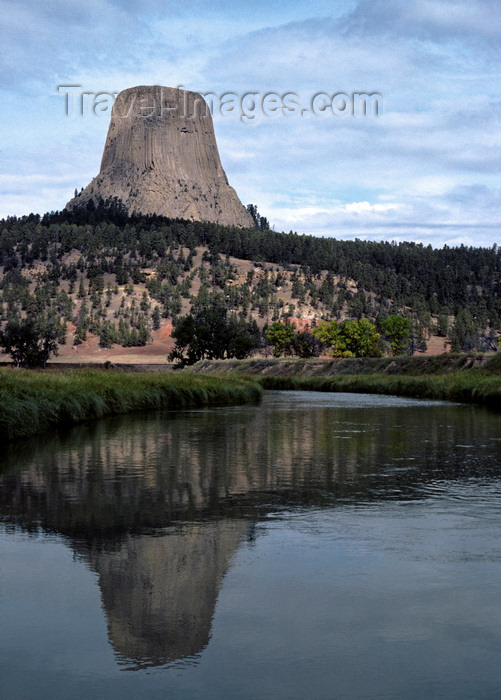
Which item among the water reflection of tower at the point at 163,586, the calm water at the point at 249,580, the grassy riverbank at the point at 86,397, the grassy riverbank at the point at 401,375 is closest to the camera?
the calm water at the point at 249,580

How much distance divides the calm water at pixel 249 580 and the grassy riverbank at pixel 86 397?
6.66 metres

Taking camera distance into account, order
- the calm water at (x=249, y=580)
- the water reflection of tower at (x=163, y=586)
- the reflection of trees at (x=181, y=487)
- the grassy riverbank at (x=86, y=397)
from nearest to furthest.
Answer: the calm water at (x=249, y=580)
the water reflection of tower at (x=163, y=586)
the reflection of trees at (x=181, y=487)
the grassy riverbank at (x=86, y=397)

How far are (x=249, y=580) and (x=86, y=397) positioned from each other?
2359cm

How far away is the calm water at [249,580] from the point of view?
564cm

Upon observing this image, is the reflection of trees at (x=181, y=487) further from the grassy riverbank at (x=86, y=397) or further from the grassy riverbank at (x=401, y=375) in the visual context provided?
the grassy riverbank at (x=401, y=375)

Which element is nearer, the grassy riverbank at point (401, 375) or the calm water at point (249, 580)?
the calm water at point (249, 580)

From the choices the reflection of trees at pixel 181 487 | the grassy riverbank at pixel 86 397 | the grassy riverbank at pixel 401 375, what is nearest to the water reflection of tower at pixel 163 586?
the reflection of trees at pixel 181 487

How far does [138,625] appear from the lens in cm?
665

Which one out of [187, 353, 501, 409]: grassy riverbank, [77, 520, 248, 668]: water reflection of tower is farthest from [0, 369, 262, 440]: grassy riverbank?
[77, 520, 248, 668]: water reflection of tower

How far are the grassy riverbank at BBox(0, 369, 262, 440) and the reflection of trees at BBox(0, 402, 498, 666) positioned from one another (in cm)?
104

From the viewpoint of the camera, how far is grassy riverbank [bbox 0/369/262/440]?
945 inches

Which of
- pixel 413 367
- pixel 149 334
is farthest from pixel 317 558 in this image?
pixel 149 334

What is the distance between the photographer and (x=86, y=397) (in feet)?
101

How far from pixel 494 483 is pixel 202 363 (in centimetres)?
10097
